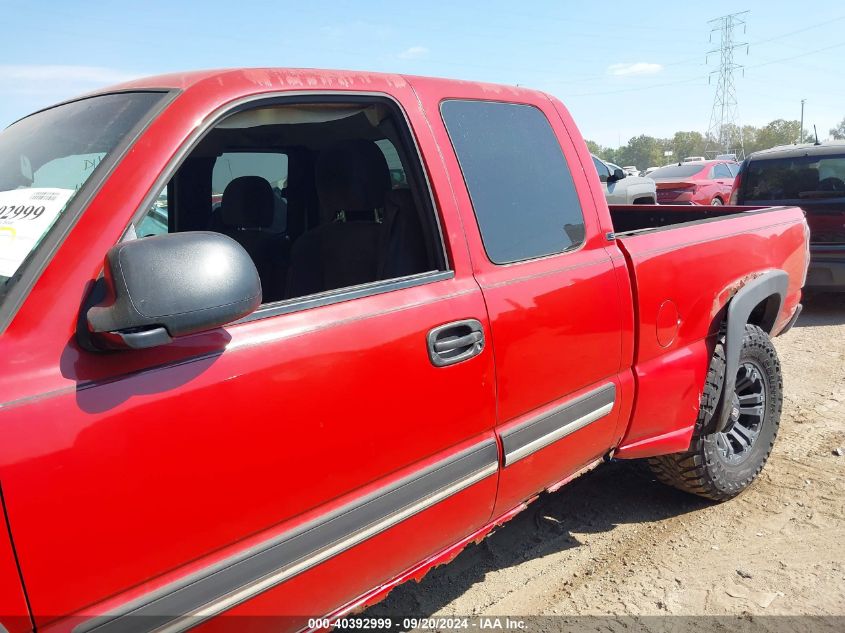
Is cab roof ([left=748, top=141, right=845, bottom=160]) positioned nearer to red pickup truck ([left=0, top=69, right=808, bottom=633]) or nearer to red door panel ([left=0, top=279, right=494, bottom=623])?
red pickup truck ([left=0, top=69, right=808, bottom=633])

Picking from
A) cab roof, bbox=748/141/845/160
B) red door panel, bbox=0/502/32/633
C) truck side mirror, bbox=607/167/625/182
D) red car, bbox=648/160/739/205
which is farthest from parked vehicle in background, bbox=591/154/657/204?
red door panel, bbox=0/502/32/633

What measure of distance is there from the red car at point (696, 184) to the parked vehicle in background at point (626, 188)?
51 centimetres

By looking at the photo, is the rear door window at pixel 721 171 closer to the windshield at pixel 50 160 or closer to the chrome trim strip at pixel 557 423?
the chrome trim strip at pixel 557 423

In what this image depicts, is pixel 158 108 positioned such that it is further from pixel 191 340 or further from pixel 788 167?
pixel 788 167

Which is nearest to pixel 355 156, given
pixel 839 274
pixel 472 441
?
pixel 472 441

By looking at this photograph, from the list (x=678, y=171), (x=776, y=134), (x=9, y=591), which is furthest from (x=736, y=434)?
(x=776, y=134)

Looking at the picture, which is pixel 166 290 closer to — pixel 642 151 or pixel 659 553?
pixel 659 553

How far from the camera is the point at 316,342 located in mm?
1731

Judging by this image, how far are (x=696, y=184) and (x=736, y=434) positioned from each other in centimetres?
1163

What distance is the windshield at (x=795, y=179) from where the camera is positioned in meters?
7.42

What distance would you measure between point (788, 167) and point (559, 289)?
683 centimetres

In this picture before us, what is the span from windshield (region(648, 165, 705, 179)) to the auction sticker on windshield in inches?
574

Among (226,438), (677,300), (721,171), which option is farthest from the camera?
(721,171)

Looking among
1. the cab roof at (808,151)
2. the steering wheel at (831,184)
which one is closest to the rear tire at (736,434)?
the steering wheel at (831,184)
